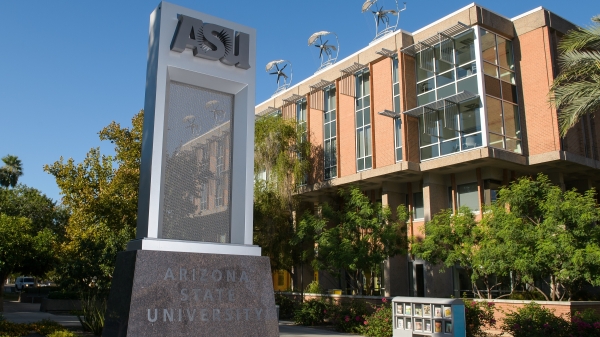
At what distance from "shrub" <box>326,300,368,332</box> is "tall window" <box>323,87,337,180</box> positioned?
11501 mm

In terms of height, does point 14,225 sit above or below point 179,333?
above

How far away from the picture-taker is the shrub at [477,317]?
59.0 feet

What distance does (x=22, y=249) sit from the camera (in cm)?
2614

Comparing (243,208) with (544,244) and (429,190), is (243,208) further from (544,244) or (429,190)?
(429,190)

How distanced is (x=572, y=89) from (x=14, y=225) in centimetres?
2459

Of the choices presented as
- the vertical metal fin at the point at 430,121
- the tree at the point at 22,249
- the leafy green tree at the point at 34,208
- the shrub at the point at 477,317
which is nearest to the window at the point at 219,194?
the shrub at the point at 477,317

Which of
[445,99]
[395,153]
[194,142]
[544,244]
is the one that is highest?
[445,99]

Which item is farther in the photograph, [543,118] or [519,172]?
[519,172]

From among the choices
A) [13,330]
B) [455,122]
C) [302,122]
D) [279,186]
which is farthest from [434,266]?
[13,330]

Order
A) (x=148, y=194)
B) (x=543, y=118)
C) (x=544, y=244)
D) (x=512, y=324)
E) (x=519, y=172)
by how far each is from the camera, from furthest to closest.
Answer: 1. (x=519, y=172)
2. (x=543, y=118)
3. (x=544, y=244)
4. (x=512, y=324)
5. (x=148, y=194)

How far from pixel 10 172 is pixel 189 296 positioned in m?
61.9

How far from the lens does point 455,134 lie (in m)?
25.8

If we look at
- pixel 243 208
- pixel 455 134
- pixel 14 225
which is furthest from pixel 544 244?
pixel 14 225

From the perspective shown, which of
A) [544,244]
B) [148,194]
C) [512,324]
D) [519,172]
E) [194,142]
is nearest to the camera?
[148,194]
